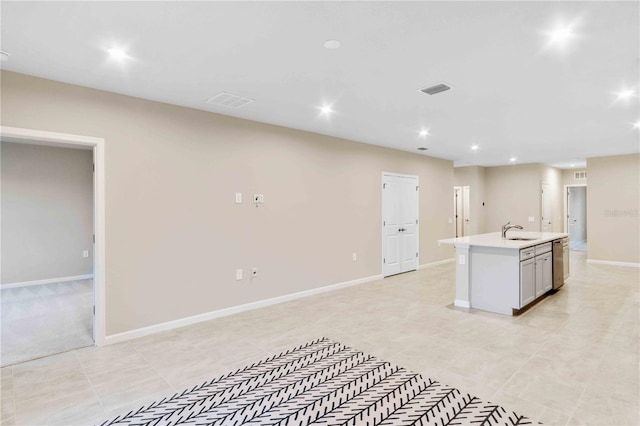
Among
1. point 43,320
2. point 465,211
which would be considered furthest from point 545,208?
point 43,320

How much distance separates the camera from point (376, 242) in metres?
6.52

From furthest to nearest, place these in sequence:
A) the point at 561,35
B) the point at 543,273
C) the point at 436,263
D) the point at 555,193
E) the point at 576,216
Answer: the point at 576,216, the point at 555,193, the point at 436,263, the point at 543,273, the point at 561,35

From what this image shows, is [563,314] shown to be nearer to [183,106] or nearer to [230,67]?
[230,67]

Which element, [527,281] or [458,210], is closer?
[527,281]

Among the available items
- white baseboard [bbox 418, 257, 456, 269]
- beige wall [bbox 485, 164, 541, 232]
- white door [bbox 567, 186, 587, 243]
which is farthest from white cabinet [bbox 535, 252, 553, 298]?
white door [bbox 567, 186, 587, 243]

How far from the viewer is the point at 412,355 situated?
3.23m

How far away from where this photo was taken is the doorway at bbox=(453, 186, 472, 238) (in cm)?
1051

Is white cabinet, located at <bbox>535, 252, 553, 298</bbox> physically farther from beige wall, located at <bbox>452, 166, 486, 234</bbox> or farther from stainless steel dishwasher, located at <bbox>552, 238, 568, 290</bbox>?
beige wall, located at <bbox>452, 166, 486, 234</bbox>

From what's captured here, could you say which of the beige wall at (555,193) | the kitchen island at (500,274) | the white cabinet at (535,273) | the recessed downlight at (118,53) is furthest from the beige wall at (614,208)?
the recessed downlight at (118,53)

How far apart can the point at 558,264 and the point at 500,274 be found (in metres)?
1.77

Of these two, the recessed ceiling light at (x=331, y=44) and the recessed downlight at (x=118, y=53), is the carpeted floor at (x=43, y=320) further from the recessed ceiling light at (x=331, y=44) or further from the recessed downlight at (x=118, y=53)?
the recessed ceiling light at (x=331, y=44)

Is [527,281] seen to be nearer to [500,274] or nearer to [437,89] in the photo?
[500,274]

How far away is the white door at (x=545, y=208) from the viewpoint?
9.50 metres

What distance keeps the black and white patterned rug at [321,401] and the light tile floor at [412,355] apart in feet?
0.51
